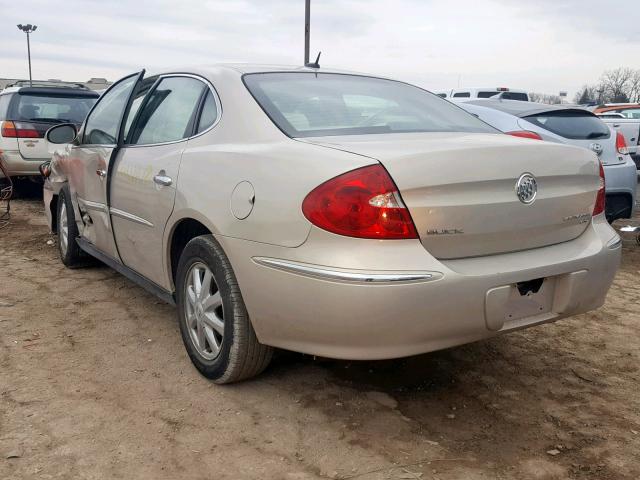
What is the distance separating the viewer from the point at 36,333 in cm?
366

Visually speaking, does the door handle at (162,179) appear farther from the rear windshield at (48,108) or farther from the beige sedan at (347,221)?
the rear windshield at (48,108)

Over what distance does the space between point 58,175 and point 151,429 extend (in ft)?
10.1

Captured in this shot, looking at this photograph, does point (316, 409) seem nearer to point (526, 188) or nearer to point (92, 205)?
point (526, 188)

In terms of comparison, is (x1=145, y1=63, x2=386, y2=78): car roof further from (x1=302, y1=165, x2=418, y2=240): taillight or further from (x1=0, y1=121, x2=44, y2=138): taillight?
(x1=0, y1=121, x2=44, y2=138): taillight

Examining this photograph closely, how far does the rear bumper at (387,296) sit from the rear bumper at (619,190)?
365 centimetres

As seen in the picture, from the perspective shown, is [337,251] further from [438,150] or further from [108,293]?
[108,293]

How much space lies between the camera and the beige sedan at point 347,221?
2270mm

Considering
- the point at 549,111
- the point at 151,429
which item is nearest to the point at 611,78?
the point at 549,111

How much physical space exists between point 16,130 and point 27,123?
169mm

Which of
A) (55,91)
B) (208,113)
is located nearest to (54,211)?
(208,113)

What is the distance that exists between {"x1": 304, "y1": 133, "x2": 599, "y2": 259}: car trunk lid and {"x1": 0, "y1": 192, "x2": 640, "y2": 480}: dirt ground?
0.77 meters

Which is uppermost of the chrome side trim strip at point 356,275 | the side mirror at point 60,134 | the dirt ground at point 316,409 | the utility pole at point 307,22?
the utility pole at point 307,22

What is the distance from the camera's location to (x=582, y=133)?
6.14 m

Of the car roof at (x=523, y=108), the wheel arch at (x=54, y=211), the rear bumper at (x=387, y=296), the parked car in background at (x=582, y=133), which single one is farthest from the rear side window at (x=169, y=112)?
the car roof at (x=523, y=108)
